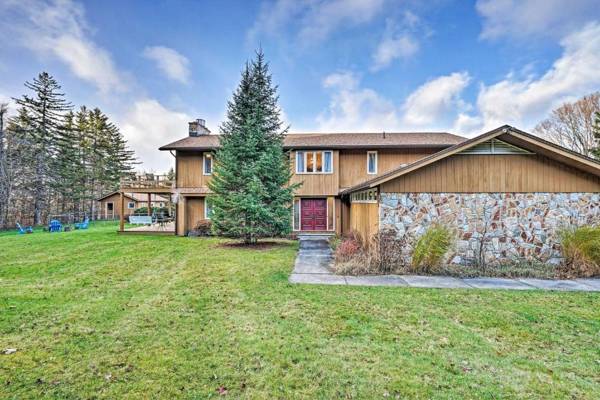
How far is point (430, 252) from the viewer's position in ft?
25.6

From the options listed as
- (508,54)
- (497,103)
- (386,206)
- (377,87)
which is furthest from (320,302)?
(497,103)

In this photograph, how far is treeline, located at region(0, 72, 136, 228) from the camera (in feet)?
73.2

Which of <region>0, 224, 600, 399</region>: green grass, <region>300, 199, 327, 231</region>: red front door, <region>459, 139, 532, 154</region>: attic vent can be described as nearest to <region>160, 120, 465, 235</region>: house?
<region>300, 199, 327, 231</region>: red front door

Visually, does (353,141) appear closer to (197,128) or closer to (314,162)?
(314,162)

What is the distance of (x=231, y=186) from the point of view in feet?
41.4

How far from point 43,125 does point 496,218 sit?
3599cm

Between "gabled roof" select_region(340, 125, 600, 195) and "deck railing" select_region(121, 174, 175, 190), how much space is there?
13.6 meters

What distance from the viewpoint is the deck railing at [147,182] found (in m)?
17.4

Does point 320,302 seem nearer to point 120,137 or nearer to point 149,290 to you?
point 149,290

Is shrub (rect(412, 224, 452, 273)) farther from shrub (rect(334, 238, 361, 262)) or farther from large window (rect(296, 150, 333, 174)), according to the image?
large window (rect(296, 150, 333, 174))

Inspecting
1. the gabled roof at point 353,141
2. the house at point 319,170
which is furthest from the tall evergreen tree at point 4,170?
the house at point 319,170

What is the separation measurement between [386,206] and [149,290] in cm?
674

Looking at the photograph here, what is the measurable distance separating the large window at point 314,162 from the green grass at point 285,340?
A: 1042cm

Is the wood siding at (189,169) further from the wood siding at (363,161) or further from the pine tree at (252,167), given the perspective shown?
the wood siding at (363,161)
